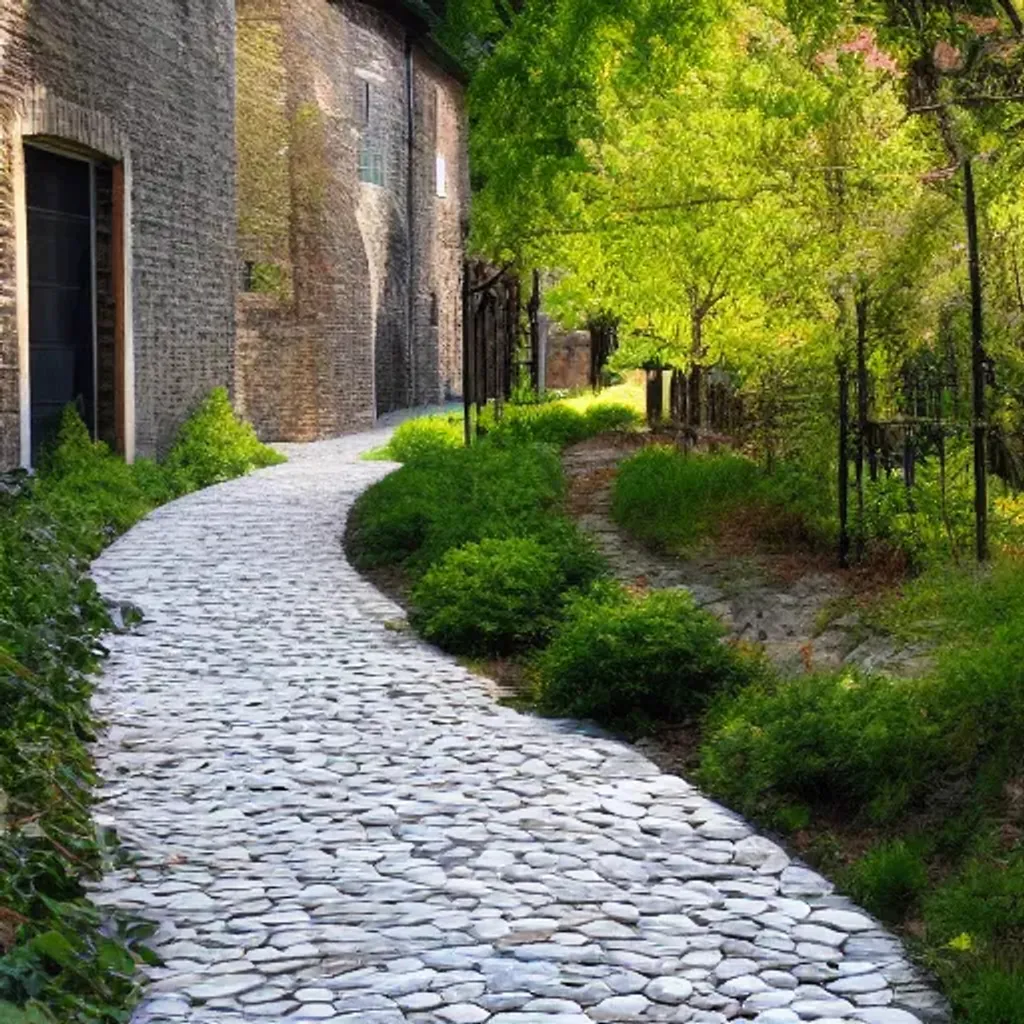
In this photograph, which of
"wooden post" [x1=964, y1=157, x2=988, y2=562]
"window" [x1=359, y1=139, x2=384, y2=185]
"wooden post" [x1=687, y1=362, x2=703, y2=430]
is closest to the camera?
"wooden post" [x1=964, y1=157, x2=988, y2=562]

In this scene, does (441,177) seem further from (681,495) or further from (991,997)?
(991,997)

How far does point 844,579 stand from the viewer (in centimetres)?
1043

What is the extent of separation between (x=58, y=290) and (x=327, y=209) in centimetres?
998

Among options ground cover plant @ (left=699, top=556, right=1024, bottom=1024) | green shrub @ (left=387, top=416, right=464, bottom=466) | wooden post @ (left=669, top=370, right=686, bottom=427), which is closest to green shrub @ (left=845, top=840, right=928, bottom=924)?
ground cover plant @ (left=699, top=556, right=1024, bottom=1024)

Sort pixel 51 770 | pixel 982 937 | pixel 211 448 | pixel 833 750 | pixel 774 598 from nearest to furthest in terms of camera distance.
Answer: pixel 982 937 → pixel 51 770 → pixel 833 750 → pixel 774 598 → pixel 211 448

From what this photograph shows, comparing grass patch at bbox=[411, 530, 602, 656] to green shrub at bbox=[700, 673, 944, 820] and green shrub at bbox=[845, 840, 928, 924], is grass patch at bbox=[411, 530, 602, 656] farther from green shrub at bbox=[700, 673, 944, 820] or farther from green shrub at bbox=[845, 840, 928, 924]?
green shrub at bbox=[845, 840, 928, 924]

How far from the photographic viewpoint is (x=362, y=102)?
1133 inches

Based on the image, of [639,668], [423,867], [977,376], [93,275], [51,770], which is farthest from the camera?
[93,275]

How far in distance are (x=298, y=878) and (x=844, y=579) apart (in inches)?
208

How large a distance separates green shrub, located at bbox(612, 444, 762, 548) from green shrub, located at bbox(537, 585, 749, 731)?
10.6 feet

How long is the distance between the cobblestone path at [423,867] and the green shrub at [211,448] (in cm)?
845

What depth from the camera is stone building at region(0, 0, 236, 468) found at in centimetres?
1441

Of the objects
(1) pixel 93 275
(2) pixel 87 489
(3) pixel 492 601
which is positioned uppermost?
(1) pixel 93 275

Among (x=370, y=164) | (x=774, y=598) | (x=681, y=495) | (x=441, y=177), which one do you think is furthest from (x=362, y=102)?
(x=774, y=598)
